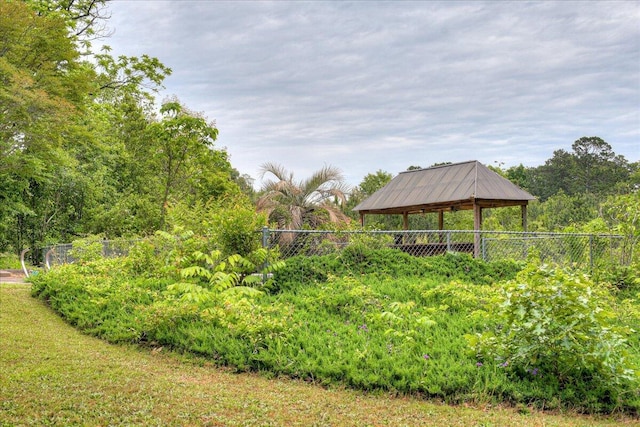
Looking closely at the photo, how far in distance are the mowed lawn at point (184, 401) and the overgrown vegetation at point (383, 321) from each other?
9.5 inches

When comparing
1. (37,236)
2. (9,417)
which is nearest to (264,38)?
(9,417)

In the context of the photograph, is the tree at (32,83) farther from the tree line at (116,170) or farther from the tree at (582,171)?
the tree at (582,171)

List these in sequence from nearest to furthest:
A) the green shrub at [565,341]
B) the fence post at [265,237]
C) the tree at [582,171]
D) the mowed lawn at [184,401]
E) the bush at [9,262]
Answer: the mowed lawn at [184,401] < the green shrub at [565,341] < the fence post at [265,237] < the bush at [9,262] < the tree at [582,171]

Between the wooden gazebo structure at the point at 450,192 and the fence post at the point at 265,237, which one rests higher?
the wooden gazebo structure at the point at 450,192

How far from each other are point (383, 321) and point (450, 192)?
1058 centimetres

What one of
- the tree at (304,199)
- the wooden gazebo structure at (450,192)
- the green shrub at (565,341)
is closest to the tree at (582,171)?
the wooden gazebo structure at (450,192)

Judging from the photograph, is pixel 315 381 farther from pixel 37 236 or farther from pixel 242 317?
pixel 37 236

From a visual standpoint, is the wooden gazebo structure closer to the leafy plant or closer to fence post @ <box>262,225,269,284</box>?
fence post @ <box>262,225,269,284</box>

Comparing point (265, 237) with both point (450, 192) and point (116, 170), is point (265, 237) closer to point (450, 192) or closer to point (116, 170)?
point (450, 192)

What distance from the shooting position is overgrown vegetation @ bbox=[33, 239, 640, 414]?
A: 4.66 metres

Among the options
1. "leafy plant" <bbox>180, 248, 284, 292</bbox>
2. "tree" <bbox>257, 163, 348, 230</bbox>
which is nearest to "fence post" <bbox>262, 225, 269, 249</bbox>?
"leafy plant" <bbox>180, 248, 284, 292</bbox>

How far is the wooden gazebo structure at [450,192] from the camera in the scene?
15.4m

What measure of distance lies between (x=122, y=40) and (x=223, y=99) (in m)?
9.05

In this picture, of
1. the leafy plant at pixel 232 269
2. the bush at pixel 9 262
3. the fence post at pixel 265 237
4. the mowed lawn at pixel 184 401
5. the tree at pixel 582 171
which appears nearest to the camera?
the mowed lawn at pixel 184 401
